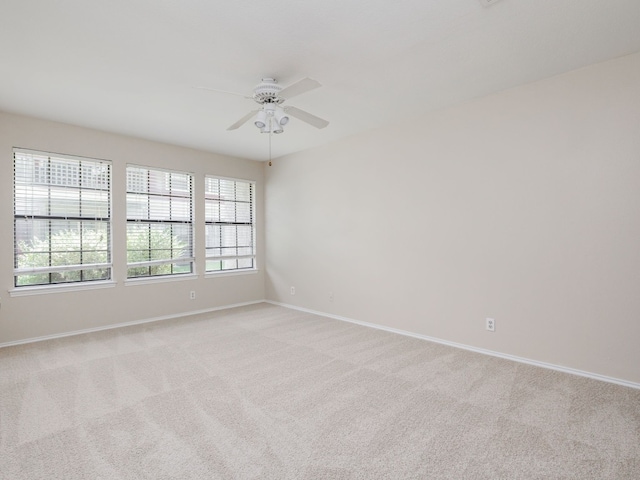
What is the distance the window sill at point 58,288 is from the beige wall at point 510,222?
3.14 metres

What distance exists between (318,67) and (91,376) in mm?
3285

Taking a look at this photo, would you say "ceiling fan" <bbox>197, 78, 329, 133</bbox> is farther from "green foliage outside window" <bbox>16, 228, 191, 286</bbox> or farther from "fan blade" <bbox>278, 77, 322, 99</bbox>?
"green foliage outside window" <bbox>16, 228, 191, 286</bbox>

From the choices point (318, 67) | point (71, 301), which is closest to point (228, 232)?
point (71, 301)

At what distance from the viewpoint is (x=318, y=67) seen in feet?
9.16

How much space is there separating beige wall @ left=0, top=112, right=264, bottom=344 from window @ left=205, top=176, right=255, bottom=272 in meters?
0.16

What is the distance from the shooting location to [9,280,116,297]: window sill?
3881 millimetres

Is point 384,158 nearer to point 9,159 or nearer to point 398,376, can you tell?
point 398,376

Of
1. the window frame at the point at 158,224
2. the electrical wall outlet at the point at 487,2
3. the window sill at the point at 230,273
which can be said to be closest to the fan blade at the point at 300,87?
the electrical wall outlet at the point at 487,2

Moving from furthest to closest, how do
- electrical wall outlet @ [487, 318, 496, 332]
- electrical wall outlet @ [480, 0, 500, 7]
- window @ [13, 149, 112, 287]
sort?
1. window @ [13, 149, 112, 287]
2. electrical wall outlet @ [487, 318, 496, 332]
3. electrical wall outlet @ [480, 0, 500, 7]

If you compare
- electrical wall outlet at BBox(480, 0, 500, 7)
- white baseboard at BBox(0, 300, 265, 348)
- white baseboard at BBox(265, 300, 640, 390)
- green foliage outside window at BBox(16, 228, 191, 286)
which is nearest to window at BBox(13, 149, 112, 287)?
green foliage outside window at BBox(16, 228, 191, 286)

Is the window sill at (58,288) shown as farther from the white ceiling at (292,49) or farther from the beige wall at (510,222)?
→ the beige wall at (510,222)

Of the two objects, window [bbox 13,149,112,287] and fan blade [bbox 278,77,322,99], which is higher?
fan blade [bbox 278,77,322,99]

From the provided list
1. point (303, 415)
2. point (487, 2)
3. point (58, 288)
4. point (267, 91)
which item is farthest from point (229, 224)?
point (487, 2)

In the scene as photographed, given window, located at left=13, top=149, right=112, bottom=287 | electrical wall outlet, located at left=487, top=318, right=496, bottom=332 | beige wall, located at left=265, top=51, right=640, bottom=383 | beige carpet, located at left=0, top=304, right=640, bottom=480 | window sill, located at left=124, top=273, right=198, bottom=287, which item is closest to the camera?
beige carpet, located at left=0, top=304, right=640, bottom=480
